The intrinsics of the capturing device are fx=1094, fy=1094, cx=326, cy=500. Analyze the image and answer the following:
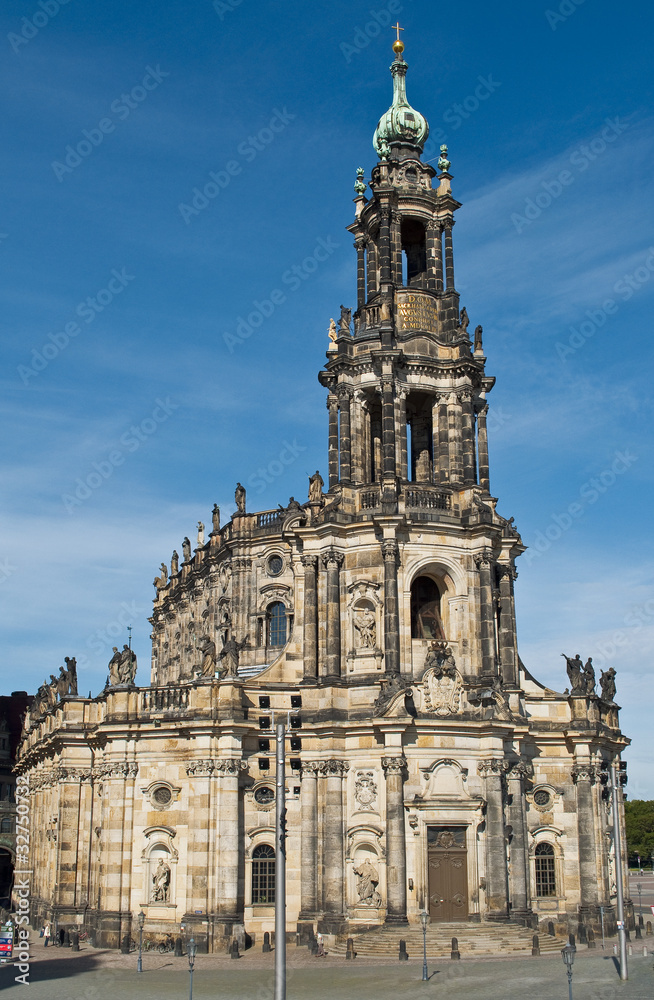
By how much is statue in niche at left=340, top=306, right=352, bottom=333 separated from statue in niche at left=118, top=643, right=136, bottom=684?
1866 cm

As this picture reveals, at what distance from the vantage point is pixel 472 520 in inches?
1978

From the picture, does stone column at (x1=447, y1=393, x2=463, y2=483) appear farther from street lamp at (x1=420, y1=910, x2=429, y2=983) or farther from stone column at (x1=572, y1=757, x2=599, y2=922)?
street lamp at (x1=420, y1=910, x2=429, y2=983)

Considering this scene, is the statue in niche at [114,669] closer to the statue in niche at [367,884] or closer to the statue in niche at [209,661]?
the statue in niche at [209,661]

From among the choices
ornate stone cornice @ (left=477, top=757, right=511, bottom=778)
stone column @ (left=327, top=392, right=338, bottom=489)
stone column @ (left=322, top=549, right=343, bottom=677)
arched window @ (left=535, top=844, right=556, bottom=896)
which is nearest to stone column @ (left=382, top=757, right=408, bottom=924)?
ornate stone cornice @ (left=477, top=757, right=511, bottom=778)

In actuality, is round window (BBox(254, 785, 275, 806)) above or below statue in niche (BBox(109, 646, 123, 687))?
below

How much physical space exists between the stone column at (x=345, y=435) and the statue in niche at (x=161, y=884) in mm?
19039

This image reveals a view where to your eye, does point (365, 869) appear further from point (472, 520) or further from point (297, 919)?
point (472, 520)

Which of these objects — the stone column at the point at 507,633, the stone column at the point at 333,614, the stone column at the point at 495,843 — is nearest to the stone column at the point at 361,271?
the stone column at the point at 333,614

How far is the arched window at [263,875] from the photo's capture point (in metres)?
46.3

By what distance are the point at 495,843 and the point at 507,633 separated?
391 inches

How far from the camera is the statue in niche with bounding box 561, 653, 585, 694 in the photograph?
53.4 m

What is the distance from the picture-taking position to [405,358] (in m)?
52.8

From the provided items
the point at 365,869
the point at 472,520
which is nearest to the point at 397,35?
the point at 472,520

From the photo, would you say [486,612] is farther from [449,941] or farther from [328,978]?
[328,978]
